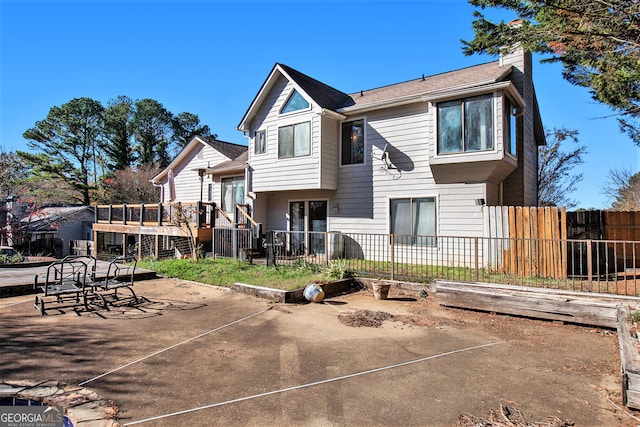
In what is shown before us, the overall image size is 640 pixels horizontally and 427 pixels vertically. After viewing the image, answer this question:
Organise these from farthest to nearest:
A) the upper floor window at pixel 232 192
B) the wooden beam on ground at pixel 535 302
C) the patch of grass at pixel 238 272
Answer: the upper floor window at pixel 232 192 → the patch of grass at pixel 238 272 → the wooden beam on ground at pixel 535 302

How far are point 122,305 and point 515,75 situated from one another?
14.1 meters

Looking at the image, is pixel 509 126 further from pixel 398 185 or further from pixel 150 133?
pixel 150 133

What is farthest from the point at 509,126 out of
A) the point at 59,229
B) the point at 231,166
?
A: the point at 59,229

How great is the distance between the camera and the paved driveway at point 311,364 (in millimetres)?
3209

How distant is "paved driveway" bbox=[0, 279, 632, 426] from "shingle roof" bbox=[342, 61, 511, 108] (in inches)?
321

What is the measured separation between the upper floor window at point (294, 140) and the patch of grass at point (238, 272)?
4.77 m

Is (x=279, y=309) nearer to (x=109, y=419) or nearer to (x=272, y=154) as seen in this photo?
(x=109, y=419)

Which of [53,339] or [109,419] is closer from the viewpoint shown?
[109,419]

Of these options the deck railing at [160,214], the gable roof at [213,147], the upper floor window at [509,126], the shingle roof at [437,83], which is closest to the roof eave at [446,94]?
the shingle roof at [437,83]

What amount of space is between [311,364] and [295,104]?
1136 cm

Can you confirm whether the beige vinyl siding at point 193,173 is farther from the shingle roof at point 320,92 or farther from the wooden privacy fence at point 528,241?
the wooden privacy fence at point 528,241

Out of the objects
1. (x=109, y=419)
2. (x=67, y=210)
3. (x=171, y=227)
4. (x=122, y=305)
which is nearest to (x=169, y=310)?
(x=122, y=305)

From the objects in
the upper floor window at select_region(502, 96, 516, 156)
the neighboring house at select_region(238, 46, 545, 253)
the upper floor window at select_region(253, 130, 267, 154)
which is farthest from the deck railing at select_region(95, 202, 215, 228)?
the upper floor window at select_region(502, 96, 516, 156)

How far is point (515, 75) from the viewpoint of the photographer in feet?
40.0
